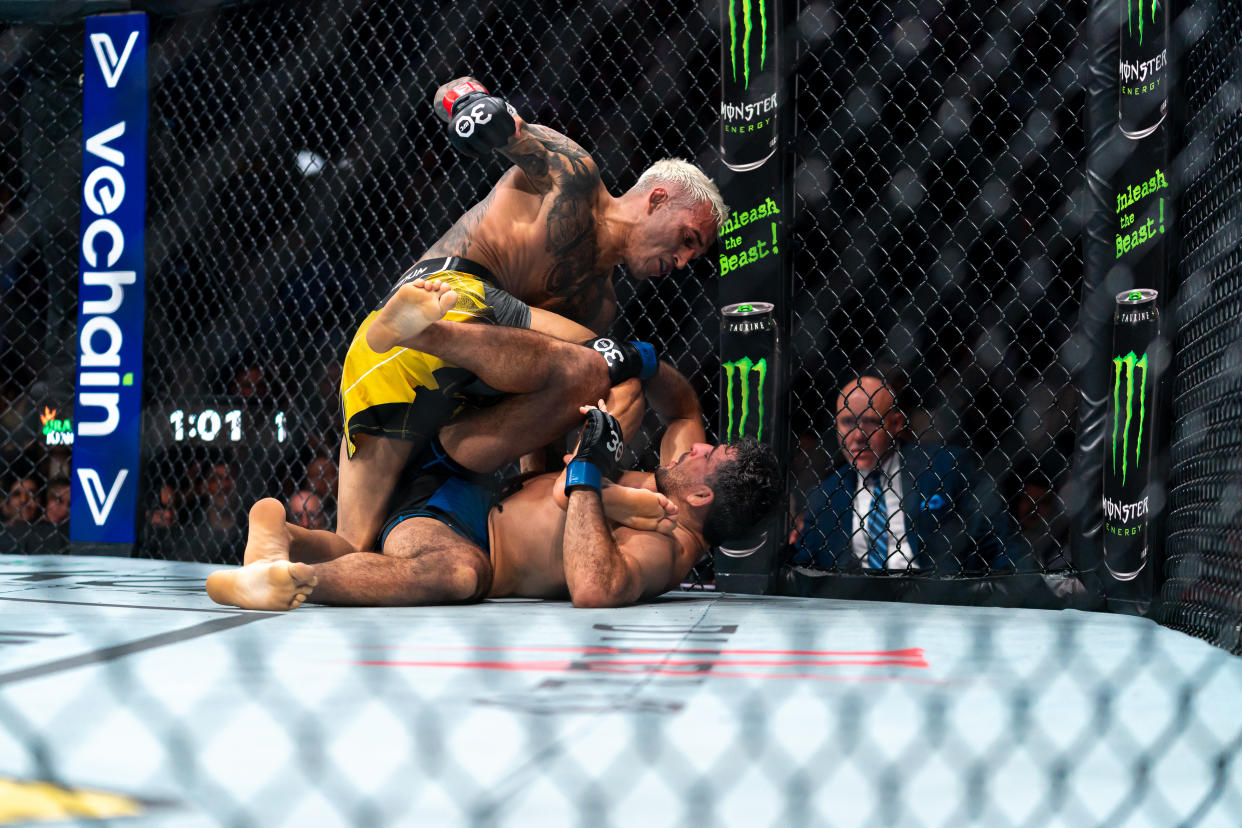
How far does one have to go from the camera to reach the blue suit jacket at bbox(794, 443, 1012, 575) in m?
2.63

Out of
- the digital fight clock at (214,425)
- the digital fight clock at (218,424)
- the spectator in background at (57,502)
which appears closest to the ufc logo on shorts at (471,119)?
the digital fight clock at (218,424)

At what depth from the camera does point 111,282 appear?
322cm

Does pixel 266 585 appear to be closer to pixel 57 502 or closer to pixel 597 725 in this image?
pixel 597 725

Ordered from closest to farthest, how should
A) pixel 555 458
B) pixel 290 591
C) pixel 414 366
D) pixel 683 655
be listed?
pixel 683 655 < pixel 290 591 < pixel 414 366 < pixel 555 458

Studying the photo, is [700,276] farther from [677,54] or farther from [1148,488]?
[1148,488]

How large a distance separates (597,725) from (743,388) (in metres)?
1.67

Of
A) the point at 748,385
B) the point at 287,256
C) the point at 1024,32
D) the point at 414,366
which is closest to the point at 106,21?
the point at 287,256

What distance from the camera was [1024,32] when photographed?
325 cm

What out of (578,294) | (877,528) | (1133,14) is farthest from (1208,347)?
(578,294)

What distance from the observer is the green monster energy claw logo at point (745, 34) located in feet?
8.50

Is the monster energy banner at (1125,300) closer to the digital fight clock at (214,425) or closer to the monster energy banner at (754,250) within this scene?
the monster energy banner at (754,250)

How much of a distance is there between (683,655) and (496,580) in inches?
31.9

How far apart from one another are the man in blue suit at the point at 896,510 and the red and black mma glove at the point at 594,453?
2.59 ft

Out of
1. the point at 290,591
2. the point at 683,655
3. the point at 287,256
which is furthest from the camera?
the point at 287,256
